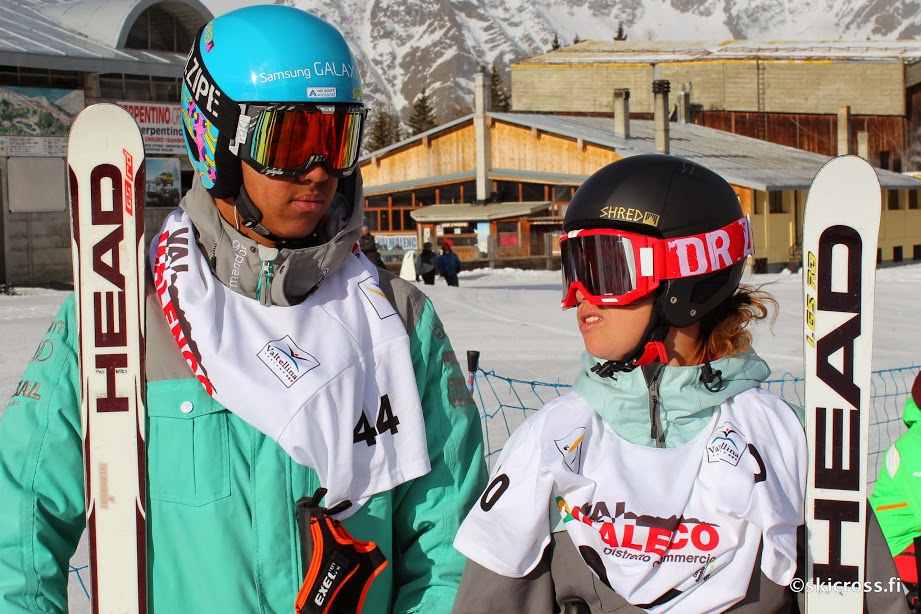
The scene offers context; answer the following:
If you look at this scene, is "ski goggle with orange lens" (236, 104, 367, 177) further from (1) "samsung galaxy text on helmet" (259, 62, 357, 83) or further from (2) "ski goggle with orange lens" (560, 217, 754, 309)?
(2) "ski goggle with orange lens" (560, 217, 754, 309)

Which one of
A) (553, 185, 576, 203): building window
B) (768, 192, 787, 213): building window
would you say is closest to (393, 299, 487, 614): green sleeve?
(768, 192, 787, 213): building window

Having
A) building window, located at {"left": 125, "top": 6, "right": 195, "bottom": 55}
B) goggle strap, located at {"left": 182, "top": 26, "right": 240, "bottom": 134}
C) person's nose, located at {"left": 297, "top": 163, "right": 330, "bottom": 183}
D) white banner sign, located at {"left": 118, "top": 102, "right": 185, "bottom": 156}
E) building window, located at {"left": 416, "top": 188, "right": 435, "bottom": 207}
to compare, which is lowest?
person's nose, located at {"left": 297, "top": 163, "right": 330, "bottom": 183}

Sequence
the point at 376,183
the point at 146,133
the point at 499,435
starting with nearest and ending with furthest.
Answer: the point at 499,435, the point at 146,133, the point at 376,183

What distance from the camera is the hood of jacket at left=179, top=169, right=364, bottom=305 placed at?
2.07 metres

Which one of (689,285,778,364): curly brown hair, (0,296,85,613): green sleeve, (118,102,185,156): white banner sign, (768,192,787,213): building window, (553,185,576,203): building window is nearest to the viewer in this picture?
(0,296,85,613): green sleeve

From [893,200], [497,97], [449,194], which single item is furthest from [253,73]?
[497,97]

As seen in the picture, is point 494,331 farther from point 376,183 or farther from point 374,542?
point 376,183

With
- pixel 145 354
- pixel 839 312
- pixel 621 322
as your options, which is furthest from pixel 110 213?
pixel 839 312

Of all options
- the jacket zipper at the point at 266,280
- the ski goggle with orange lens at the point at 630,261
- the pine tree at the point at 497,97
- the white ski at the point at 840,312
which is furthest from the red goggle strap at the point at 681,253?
the pine tree at the point at 497,97

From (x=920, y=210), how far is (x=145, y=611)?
40.1 metres

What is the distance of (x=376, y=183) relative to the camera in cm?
4141

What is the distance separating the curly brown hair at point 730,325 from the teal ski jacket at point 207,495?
59 cm

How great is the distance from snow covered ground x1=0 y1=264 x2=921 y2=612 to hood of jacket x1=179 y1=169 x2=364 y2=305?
615cm

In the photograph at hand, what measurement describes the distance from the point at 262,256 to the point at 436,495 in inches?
23.2
